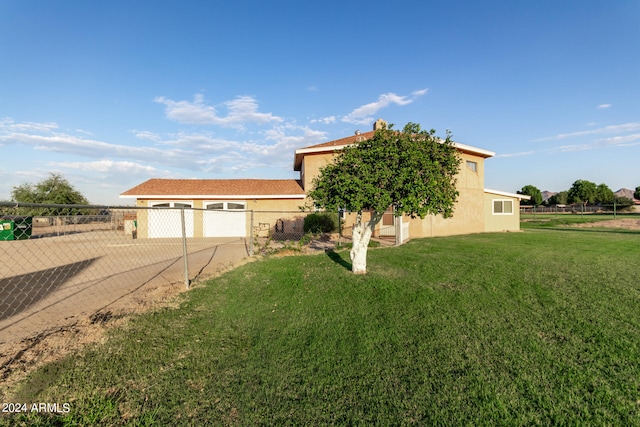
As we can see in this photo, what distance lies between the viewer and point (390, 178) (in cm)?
607

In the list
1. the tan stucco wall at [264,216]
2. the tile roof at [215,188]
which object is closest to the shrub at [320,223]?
the tan stucco wall at [264,216]

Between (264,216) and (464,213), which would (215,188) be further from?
(464,213)

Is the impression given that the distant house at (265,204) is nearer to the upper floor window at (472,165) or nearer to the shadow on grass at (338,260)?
the upper floor window at (472,165)

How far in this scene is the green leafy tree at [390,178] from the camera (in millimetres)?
5887

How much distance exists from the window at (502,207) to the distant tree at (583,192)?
52862 millimetres

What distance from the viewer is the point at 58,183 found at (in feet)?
115

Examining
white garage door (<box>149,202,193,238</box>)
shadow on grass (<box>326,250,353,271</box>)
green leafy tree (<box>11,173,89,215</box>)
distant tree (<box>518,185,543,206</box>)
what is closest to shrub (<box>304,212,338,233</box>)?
shadow on grass (<box>326,250,353,271</box>)

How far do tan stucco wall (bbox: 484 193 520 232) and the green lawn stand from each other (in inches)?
553

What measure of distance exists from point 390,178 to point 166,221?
1681cm

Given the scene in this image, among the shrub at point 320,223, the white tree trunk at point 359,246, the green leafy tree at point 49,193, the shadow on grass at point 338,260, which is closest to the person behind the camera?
the white tree trunk at point 359,246

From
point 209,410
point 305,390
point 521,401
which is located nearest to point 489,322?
point 521,401

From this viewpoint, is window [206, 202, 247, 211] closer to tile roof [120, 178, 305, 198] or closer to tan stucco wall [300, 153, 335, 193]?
tile roof [120, 178, 305, 198]

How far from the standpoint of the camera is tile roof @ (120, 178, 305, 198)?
17.8m

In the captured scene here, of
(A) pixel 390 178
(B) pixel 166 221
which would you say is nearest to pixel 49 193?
(B) pixel 166 221
